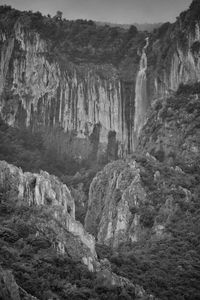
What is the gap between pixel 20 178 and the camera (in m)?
66.3

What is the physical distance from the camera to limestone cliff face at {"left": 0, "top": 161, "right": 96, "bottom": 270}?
57.1 m

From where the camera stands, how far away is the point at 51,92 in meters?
113

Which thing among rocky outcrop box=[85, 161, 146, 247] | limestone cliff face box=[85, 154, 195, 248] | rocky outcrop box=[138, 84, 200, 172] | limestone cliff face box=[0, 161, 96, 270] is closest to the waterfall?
rocky outcrop box=[138, 84, 200, 172]

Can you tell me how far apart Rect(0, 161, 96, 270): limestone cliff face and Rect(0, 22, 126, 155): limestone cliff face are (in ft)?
126

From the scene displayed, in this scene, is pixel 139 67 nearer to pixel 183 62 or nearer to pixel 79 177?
pixel 183 62

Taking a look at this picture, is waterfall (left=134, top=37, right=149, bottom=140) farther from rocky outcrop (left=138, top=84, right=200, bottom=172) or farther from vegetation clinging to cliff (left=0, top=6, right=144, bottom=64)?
rocky outcrop (left=138, top=84, right=200, bottom=172)

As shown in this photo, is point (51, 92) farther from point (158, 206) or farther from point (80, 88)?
point (158, 206)

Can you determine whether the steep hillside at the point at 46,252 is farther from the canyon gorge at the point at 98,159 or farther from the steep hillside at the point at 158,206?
the steep hillside at the point at 158,206

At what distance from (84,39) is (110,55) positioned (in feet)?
13.3

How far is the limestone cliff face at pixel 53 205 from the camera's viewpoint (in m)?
57.1

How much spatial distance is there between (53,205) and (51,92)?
49.8 m

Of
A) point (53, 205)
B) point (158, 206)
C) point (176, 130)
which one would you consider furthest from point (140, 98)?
point (53, 205)

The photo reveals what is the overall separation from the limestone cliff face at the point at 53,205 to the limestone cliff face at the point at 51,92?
3855cm

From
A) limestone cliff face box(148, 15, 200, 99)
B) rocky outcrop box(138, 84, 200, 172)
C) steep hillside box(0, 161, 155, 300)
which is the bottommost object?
steep hillside box(0, 161, 155, 300)
